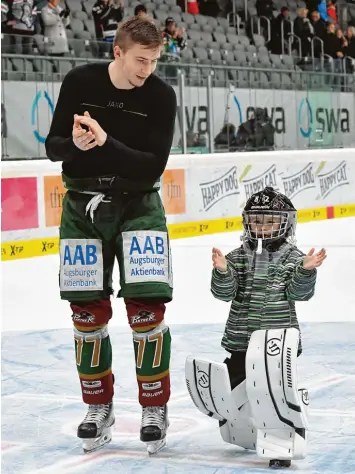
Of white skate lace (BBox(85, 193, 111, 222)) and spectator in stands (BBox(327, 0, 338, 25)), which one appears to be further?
spectator in stands (BBox(327, 0, 338, 25))

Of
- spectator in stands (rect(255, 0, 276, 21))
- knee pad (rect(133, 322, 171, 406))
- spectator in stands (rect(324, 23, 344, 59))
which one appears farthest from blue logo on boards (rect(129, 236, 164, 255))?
spectator in stands (rect(255, 0, 276, 21))

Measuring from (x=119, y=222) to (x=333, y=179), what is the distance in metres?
8.37

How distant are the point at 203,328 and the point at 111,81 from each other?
7.20 ft

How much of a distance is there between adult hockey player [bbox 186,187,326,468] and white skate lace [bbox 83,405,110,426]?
31 cm

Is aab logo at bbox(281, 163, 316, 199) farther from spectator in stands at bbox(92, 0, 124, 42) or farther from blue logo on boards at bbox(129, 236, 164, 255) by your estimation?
blue logo on boards at bbox(129, 236, 164, 255)

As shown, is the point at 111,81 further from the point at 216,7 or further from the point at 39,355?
the point at 216,7

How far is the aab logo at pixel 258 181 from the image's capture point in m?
9.84

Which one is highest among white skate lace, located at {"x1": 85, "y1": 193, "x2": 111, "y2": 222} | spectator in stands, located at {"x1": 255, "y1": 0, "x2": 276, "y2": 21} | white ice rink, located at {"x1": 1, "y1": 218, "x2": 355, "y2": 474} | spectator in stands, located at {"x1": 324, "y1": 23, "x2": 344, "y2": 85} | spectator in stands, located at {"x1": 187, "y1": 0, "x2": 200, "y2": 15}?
spectator in stands, located at {"x1": 255, "y1": 0, "x2": 276, "y2": 21}

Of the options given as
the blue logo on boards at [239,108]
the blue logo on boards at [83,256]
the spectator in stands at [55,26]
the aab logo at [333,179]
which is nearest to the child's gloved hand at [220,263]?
the blue logo on boards at [83,256]

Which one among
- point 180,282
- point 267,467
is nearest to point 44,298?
point 180,282

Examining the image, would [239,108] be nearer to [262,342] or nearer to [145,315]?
[145,315]

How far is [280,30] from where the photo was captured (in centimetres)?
1434

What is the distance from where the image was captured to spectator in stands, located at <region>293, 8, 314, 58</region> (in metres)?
13.8

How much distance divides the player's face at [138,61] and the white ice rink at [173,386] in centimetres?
106
